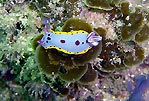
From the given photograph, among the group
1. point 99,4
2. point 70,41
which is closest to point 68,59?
point 70,41

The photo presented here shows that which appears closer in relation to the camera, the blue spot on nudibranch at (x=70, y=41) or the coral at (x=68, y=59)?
the blue spot on nudibranch at (x=70, y=41)

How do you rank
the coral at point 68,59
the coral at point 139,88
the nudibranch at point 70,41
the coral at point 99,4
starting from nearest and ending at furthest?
1. the nudibranch at point 70,41
2. the coral at point 68,59
3. the coral at point 99,4
4. the coral at point 139,88

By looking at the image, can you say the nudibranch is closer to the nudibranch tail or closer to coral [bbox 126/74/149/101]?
the nudibranch tail

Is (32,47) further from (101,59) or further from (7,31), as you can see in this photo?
(101,59)

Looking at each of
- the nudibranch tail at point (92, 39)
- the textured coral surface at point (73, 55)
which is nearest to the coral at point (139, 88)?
the textured coral surface at point (73, 55)

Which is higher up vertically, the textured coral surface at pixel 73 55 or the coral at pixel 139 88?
the textured coral surface at pixel 73 55

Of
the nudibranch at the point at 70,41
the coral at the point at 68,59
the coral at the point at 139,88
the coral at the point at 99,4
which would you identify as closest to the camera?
the nudibranch at the point at 70,41

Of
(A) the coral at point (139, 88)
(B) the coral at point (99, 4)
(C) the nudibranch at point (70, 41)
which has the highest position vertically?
(B) the coral at point (99, 4)

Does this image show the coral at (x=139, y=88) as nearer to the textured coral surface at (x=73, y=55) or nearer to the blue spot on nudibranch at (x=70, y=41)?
the textured coral surface at (x=73, y=55)

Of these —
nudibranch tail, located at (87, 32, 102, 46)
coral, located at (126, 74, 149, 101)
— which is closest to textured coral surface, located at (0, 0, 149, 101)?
nudibranch tail, located at (87, 32, 102, 46)

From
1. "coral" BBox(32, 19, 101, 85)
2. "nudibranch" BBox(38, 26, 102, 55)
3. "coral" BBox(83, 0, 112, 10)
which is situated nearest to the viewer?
"nudibranch" BBox(38, 26, 102, 55)

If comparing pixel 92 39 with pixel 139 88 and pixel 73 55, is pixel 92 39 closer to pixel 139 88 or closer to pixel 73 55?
pixel 73 55
